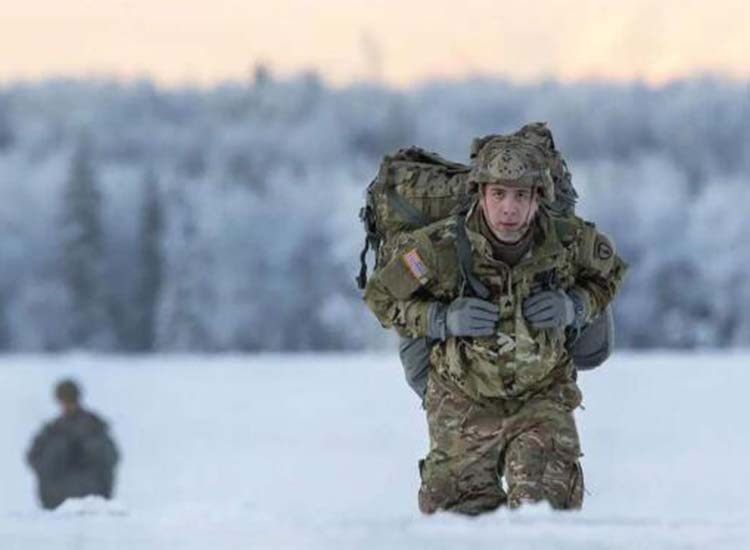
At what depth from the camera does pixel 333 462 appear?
18547 millimetres

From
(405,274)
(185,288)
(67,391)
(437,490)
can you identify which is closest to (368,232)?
(405,274)

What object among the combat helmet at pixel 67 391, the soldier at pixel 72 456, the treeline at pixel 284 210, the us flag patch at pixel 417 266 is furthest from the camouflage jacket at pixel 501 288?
the treeline at pixel 284 210

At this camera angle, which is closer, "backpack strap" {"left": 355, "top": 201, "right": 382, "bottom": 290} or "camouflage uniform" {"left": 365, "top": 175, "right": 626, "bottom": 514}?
"camouflage uniform" {"left": 365, "top": 175, "right": 626, "bottom": 514}

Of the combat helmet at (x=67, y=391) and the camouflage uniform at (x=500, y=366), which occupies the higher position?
the camouflage uniform at (x=500, y=366)

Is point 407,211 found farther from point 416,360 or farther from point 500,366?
point 500,366

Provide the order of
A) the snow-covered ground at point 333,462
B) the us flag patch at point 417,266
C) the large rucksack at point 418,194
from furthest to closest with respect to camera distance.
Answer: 1. the large rucksack at point 418,194
2. the us flag patch at point 417,266
3. the snow-covered ground at point 333,462

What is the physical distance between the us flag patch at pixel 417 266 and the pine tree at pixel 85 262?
69596 millimetres

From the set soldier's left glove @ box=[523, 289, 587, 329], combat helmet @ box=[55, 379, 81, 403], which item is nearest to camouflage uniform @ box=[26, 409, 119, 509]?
combat helmet @ box=[55, 379, 81, 403]

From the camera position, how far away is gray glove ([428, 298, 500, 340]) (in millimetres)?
5652

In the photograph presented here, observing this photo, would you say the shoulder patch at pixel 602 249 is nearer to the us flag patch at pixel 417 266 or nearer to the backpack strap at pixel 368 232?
the us flag patch at pixel 417 266

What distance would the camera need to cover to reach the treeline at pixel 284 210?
250 feet

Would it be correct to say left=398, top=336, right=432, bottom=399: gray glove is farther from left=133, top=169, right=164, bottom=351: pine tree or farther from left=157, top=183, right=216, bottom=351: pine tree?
left=157, top=183, right=216, bottom=351: pine tree

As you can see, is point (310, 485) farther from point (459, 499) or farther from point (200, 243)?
point (200, 243)

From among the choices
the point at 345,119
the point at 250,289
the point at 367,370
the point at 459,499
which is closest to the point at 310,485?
the point at 459,499
